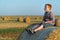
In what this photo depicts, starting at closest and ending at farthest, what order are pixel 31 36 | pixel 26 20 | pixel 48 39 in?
1. pixel 48 39
2. pixel 31 36
3. pixel 26 20

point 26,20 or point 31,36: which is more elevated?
point 31,36

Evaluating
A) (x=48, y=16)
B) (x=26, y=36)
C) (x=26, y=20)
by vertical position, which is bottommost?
(x=26, y=20)

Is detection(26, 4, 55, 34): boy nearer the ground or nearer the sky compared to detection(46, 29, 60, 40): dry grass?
nearer the sky

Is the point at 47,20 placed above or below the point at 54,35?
above

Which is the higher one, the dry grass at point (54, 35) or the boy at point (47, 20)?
the boy at point (47, 20)

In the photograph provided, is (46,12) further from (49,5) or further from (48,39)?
(48,39)

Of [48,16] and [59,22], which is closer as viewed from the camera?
[59,22]

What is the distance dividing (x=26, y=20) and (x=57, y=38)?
927 inches

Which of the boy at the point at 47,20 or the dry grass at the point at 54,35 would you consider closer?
the dry grass at the point at 54,35

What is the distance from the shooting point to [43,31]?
28.6 ft

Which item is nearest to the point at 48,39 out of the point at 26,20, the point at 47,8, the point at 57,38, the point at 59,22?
the point at 57,38

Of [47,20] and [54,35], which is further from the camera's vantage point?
[47,20]

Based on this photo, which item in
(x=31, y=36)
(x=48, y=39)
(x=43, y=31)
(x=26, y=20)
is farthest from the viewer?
(x=26, y=20)

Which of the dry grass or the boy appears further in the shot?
the boy
